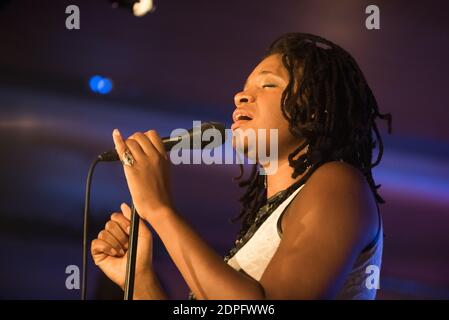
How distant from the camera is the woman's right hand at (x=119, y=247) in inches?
66.5

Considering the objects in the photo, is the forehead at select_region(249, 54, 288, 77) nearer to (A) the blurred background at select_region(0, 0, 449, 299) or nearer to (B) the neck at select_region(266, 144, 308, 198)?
(B) the neck at select_region(266, 144, 308, 198)

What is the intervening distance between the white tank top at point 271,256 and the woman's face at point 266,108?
0.16 meters

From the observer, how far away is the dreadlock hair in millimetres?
1475

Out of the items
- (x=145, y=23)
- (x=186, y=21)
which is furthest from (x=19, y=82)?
(x=186, y=21)

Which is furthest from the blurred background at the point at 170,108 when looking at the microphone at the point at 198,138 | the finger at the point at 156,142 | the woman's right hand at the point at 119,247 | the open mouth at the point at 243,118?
the finger at the point at 156,142

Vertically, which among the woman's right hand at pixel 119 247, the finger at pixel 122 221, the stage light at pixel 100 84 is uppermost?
the stage light at pixel 100 84

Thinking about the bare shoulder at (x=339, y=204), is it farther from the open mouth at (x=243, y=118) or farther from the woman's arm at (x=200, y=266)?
the open mouth at (x=243, y=118)

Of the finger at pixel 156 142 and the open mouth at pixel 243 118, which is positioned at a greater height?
the open mouth at pixel 243 118

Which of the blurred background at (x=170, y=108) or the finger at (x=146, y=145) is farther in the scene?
the blurred background at (x=170, y=108)

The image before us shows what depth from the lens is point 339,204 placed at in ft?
3.87

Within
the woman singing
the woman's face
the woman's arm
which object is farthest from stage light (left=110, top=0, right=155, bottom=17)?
the woman's arm

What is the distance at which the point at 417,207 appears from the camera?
2676 millimetres

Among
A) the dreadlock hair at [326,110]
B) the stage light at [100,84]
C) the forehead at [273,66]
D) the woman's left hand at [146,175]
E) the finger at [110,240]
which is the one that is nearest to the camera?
the woman's left hand at [146,175]

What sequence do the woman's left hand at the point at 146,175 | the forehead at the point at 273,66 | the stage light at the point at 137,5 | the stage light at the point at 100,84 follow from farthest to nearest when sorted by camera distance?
the stage light at the point at 100,84 < the stage light at the point at 137,5 < the forehead at the point at 273,66 < the woman's left hand at the point at 146,175
